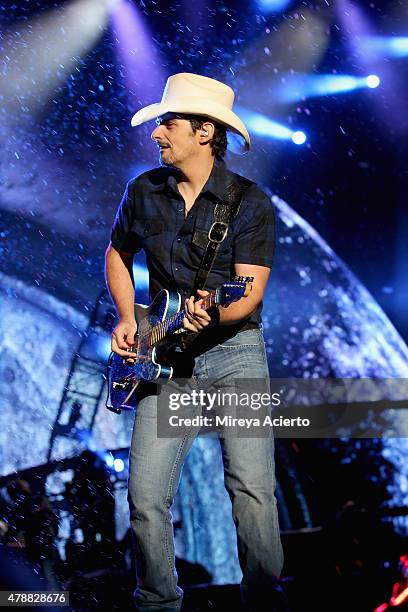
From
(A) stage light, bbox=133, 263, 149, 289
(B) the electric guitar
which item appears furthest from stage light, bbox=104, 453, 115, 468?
(B) the electric guitar

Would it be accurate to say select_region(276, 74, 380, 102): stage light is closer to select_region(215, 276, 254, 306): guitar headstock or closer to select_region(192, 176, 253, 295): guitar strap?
select_region(192, 176, 253, 295): guitar strap

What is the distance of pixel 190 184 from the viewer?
11.6ft

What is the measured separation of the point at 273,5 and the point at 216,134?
3.16 m

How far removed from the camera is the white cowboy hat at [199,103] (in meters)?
3.47

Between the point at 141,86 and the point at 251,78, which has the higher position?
the point at 251,78

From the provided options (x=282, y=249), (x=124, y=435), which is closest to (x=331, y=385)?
(x=282, y=249)

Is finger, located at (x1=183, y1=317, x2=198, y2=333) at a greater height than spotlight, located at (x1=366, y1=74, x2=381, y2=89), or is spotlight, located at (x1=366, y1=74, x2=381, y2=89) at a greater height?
spotlight, located at (x1=366, y1=74, x2=381, y2=89)

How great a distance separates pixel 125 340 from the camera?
344cm

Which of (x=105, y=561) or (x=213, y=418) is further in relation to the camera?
(x=105, y=561)

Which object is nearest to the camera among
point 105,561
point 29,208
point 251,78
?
point 105,561

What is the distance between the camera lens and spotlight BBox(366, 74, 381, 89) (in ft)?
21.5

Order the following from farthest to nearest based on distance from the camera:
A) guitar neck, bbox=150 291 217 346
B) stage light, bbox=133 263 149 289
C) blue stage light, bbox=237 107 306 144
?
blue stage light, bbox=237 107 306 144
stage light, bbox=133 263 149 289
guitar neck, bbox=150 291 217 346

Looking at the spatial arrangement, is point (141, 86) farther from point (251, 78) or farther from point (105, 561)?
point (105, 561)

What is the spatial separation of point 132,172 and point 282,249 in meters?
1.94
